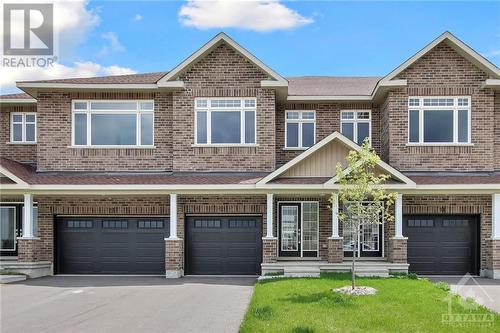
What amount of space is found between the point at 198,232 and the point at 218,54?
6.25 metres

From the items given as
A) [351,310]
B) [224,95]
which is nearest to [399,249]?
[351,310]

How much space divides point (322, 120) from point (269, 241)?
17.8 ft

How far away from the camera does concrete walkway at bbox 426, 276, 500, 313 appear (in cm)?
1271

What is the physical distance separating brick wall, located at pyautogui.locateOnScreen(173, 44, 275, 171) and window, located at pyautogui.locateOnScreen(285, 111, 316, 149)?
1738mm

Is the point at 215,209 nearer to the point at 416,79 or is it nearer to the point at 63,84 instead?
the point at 63,84

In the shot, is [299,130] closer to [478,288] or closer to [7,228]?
[478,288]

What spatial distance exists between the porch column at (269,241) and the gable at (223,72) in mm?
4242

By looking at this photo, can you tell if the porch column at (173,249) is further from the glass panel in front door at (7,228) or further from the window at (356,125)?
the window at (356,125)

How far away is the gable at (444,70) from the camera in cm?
1881

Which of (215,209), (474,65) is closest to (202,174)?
(215,209)

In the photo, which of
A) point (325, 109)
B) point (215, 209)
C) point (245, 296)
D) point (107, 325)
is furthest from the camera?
point (325, 109)

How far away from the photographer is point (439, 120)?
18906 millimetres

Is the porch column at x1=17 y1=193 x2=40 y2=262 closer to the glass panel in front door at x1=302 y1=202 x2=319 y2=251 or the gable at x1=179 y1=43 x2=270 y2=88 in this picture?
the gable at x1=179 y1=43 x2=270 y2=88

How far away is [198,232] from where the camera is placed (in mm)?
18781
